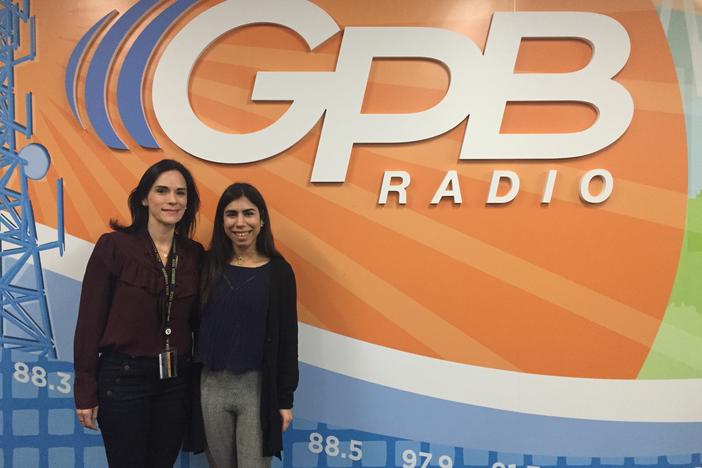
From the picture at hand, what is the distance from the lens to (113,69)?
2.00 m

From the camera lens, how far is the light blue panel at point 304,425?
2029mm

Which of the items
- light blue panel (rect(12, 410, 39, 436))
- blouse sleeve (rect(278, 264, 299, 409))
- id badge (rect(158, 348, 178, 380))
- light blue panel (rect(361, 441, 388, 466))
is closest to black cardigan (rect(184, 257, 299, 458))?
blouse sleeve (rect(278, 264, 299, 409))

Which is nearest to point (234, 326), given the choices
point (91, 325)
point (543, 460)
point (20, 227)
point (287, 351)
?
point (287, 351)

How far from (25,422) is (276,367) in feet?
4.16

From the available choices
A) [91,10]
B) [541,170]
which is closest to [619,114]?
[541,170]

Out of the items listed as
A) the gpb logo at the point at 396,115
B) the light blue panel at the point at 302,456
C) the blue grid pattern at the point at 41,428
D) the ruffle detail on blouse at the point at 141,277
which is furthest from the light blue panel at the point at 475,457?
the ruffle detail on blouse at the point at 141,277

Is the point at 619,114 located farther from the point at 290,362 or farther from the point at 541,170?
the point at 290,362

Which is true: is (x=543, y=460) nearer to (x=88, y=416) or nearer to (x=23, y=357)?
(x=88, y=416)

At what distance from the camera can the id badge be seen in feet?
5.08

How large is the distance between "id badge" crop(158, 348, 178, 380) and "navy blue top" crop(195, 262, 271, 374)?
0.09 metres

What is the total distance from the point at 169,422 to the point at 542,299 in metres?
1.56

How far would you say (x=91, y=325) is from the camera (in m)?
1.52

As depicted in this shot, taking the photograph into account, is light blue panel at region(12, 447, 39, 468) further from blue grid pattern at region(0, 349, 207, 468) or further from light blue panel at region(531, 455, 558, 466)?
light blue panel at region(531, 455, 558, 466)

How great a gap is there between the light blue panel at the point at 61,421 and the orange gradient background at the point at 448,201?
2.55 ft
